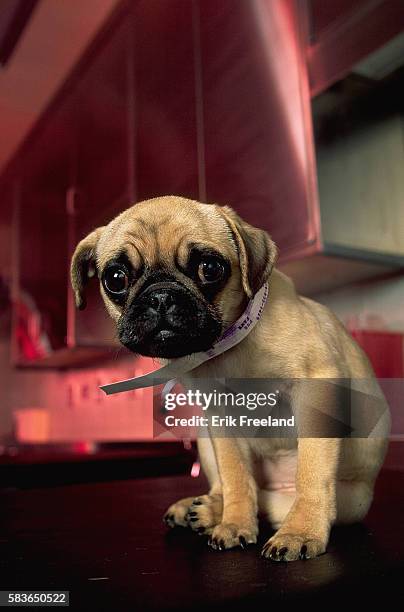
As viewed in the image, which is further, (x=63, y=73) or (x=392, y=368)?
(x=63, y=73)

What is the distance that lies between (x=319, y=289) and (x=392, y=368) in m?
0.39

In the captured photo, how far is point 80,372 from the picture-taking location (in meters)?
3.77

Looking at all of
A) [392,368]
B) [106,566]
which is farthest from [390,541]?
[392,368]

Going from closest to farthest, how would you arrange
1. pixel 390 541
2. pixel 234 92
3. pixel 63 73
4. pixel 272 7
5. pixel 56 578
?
pixel 56 578, pixel 390 541, pixel 272 7, pixel 234 92, pixel 63 73

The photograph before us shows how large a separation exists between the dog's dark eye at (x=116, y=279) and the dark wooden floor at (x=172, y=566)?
0.95ft

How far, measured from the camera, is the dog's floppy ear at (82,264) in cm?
79

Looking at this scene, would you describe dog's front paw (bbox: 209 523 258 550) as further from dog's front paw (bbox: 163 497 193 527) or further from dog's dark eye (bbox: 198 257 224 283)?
dog's dark eye (bbox: 198 257 224 283)

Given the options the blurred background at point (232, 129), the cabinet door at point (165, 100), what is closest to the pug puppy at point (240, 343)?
the blurred background at point (232, 129)

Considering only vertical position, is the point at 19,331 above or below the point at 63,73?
below

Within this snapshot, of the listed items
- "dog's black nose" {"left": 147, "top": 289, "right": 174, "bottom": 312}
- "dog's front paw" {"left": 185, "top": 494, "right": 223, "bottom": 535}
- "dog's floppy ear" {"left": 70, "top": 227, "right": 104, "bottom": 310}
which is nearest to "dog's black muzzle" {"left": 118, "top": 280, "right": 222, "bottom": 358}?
"dog's black nose" {"left": 147, "top": 289, "right": 174, "bottom": 312}

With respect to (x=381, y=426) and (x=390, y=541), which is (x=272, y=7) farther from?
(x=390, y=541)

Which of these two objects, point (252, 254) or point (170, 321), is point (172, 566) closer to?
point (170, 321)

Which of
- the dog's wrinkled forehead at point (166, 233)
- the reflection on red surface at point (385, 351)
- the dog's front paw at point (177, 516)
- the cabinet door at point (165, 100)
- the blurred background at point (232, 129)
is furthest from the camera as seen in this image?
the cabinet door at point (165, 100)

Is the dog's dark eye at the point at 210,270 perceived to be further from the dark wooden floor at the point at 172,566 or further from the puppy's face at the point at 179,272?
the dark wooden floor at the point at 172,566
